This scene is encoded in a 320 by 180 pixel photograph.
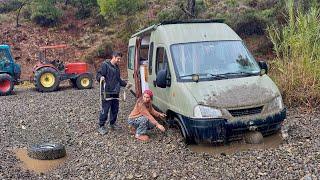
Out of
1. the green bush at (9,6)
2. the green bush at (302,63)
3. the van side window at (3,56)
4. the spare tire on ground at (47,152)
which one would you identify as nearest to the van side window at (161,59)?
the spare tire on ground at (47,152)

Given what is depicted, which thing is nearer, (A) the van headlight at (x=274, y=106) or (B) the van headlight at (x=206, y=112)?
(B) the van headlight at (x=206, y=112)

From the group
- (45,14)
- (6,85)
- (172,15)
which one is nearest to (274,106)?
(6,85)

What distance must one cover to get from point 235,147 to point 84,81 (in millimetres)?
11387

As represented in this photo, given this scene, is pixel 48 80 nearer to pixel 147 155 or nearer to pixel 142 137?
pixel 142 137

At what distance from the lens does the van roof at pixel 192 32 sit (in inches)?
328

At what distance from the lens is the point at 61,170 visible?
685 cm

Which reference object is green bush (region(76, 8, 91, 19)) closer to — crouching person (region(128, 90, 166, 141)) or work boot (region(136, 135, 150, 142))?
crouching person (region(128, 90, 166, 141))

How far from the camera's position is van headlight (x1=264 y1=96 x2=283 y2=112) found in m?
7.09

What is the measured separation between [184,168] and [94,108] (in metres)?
6.13

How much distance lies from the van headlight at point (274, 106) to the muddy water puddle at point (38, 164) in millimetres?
3544

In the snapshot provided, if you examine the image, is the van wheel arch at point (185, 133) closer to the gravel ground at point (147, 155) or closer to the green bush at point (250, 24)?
the gravel ground at point (147, 155)

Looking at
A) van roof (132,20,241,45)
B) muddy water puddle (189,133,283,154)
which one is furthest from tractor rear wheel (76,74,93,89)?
muddy water puddle (189,133,283,154)

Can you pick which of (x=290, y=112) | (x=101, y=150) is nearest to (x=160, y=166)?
(x=101, y=150)

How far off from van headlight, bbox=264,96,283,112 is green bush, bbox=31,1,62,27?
23.2 meters
